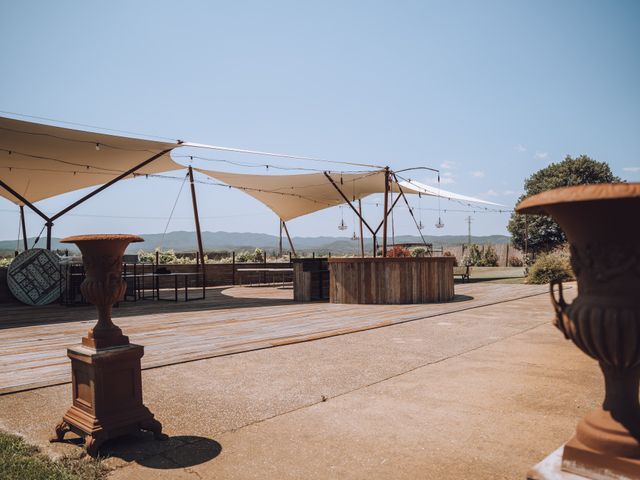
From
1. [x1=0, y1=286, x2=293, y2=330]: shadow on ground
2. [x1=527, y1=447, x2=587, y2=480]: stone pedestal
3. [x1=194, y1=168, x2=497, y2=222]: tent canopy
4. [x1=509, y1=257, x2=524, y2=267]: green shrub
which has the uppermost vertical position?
[x1=194, y1=168, x2=497, y2=222]: tent canopy

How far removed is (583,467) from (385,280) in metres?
8.27

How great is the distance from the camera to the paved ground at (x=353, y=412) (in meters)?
2.39

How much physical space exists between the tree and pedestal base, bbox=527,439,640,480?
124 feet

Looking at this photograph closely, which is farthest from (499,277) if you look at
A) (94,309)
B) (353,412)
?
(353,412)

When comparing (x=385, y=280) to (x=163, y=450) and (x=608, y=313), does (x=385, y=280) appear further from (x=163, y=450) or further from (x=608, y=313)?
(x=608, y=313)

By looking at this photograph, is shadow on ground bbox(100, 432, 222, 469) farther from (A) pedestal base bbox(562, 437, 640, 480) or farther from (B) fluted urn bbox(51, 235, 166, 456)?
(A) pedestal base bbox(562, 437, 640, 480)

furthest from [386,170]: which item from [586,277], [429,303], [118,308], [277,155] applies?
[586,277]

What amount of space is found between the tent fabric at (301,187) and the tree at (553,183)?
69.7 ft

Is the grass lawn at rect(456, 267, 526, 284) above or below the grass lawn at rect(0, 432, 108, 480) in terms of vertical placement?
above

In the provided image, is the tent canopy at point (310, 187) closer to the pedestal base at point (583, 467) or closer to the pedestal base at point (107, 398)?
the pedestal base at point (107, 398)

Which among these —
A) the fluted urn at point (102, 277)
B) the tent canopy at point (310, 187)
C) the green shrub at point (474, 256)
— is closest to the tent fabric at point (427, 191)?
the tent canopy at point (310, 187)

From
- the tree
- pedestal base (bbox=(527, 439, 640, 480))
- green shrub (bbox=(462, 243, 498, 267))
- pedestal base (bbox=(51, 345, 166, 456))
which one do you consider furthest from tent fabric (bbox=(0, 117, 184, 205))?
the tree

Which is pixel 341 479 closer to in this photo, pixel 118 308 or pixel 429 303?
pixel 429 303

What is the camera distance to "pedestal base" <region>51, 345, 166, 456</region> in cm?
268
